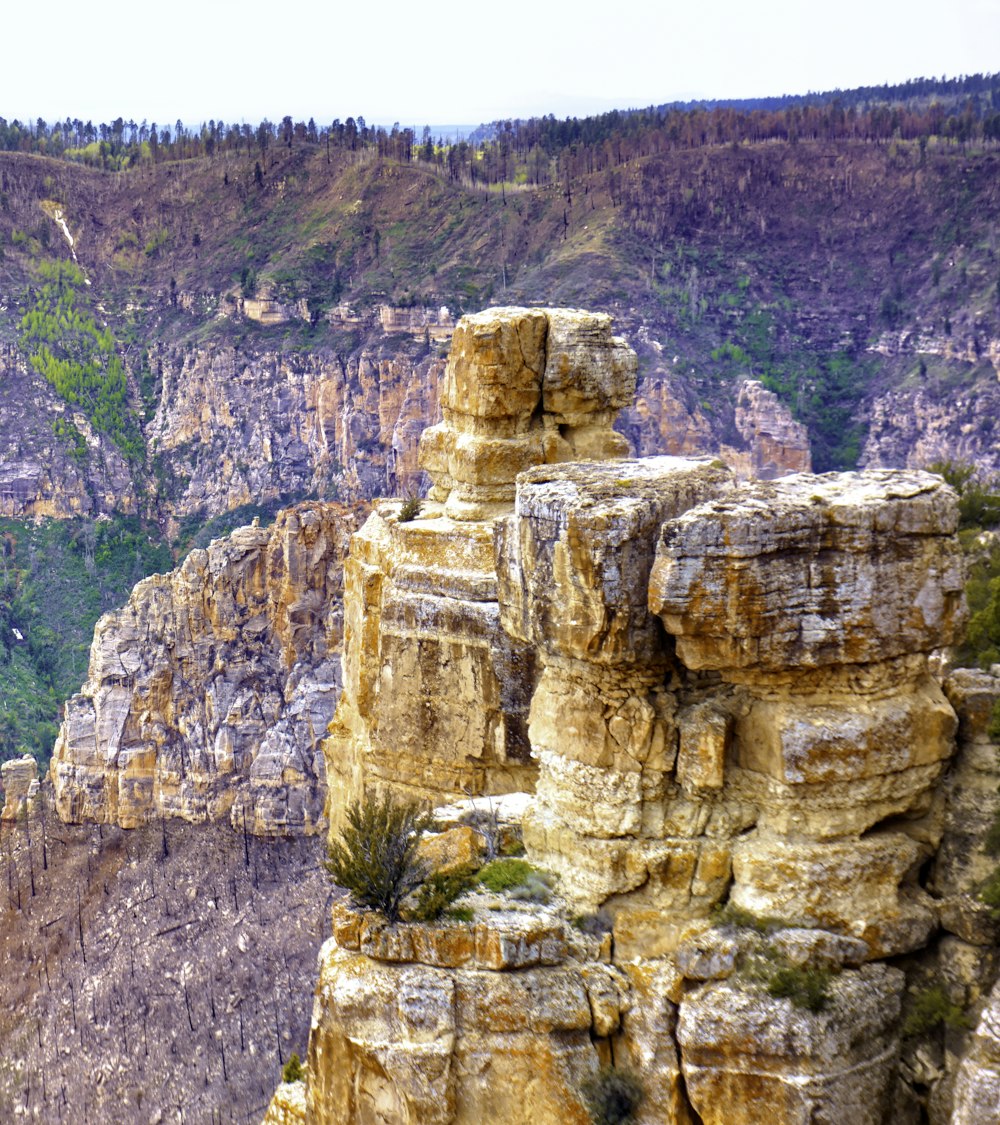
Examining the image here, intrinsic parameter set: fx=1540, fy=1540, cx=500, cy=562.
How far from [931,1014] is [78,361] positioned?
373 ft

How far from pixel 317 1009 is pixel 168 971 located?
40.1 metres

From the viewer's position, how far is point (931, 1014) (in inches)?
504

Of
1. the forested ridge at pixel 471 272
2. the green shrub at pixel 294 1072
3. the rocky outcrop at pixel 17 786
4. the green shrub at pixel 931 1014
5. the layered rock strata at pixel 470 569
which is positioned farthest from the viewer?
the forested ridge at pixel 471 272

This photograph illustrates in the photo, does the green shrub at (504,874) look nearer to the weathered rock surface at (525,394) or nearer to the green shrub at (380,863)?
the green shrub at (380,863)

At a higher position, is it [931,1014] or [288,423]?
[931,1014]

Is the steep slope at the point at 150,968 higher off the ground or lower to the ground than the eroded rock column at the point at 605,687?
lower

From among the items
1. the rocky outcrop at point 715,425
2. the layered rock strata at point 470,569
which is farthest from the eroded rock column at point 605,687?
the rocky outcrop at point 715,425

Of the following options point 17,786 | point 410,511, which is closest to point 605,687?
point 410,511

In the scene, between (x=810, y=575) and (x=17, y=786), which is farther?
(x=17, y=786)

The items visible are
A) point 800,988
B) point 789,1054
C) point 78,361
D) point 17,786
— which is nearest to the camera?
point 789,1054

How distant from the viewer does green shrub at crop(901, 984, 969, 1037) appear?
12.7 m

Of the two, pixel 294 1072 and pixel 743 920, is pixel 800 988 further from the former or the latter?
pixel 294 1072

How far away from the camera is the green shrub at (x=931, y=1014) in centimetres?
1267

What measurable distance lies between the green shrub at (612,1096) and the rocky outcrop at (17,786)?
52957 mm
